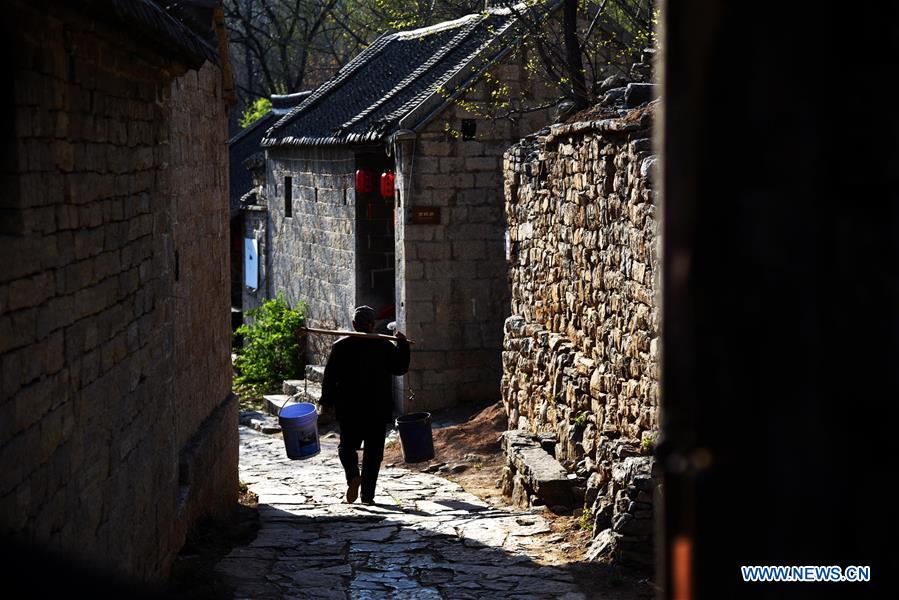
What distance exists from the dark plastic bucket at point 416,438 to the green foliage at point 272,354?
824cm

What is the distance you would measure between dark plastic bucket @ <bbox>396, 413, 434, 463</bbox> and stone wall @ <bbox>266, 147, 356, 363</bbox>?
6.80 meters

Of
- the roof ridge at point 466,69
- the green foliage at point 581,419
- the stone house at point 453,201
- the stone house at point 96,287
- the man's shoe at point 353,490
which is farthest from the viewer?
the stone house at point 453,201

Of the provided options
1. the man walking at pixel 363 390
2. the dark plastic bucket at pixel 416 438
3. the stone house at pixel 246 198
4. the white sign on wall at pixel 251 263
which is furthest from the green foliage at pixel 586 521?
the white sign on wall at pixel 251 263

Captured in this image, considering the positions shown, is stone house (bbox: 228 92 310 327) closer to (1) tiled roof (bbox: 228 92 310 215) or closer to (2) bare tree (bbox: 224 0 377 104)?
(1) tiled roof (bbox: 228 92 310 215)

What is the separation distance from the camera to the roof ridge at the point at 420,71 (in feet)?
56.8

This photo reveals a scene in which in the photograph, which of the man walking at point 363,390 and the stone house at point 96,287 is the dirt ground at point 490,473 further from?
the stone house at point 96,287

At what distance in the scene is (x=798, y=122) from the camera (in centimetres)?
145

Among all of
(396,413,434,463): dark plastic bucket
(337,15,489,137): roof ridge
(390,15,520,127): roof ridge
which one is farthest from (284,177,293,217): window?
(396,413,434,463): dark plastic bucket

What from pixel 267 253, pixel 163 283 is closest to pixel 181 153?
pixel 163 283

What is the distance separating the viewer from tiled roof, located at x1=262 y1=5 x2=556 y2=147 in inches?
608

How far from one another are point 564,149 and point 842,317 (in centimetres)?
845

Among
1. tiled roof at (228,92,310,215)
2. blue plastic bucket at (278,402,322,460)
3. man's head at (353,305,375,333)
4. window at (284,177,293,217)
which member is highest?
tiled roof at (228,92,310,215)

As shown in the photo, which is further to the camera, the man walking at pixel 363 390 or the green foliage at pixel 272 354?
the green foliage at pixel 272 354

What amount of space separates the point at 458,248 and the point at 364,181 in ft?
6.54
